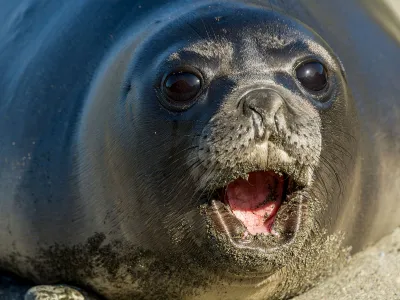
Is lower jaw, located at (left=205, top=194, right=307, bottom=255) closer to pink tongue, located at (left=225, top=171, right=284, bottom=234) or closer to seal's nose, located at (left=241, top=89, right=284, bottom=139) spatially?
pink tongue, located at (left=225, top=171, right=284, bottom=234)

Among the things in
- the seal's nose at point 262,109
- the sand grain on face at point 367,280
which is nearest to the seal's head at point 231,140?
the seal's nose at point 262,109

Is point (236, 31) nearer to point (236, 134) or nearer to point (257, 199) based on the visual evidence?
point (236, 134)

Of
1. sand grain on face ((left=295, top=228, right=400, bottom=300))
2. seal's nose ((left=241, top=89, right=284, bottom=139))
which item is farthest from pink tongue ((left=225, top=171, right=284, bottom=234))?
sand grain on face ((left=295, top=228, right=400, bottom=300))

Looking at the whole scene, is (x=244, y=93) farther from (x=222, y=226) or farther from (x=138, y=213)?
(x=138, y=213)

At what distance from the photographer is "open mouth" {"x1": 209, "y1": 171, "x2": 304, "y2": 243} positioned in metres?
4.55

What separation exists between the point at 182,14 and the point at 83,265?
1386 millimetres

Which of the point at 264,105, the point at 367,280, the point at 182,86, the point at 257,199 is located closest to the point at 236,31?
the point at 182,86

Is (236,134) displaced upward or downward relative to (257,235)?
upward

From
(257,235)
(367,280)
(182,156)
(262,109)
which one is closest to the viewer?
(262,109)

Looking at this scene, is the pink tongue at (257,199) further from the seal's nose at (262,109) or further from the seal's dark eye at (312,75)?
the seal's dark eye at (312,75)

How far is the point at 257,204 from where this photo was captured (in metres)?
4.58

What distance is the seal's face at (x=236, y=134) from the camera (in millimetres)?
4438

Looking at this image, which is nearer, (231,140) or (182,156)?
(231,140)

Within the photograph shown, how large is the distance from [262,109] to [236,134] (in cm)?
16
